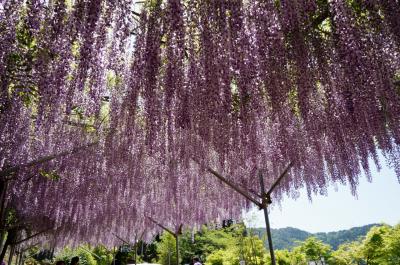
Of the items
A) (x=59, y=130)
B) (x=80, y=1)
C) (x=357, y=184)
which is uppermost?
(x=59, y=130)

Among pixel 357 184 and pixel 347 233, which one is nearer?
pixel 357 184

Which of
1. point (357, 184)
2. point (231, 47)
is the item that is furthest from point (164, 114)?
point (357, 184)

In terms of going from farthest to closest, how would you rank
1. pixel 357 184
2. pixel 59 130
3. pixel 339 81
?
1. pixel 59 130
2. pixel 357 184
3. pixel 339 81

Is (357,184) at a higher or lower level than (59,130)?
lower

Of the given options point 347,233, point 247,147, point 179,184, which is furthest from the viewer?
point 347,233

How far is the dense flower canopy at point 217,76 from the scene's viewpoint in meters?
3.72

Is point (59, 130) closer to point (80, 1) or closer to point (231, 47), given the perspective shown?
point (80, 1)

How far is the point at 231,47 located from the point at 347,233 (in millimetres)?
223548

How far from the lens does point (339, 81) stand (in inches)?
182

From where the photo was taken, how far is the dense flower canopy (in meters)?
3.72

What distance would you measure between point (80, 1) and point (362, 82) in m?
3.53

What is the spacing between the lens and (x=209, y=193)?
1185cm

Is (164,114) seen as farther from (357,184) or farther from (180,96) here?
(357,184)

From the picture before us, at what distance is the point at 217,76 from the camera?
400 cm
